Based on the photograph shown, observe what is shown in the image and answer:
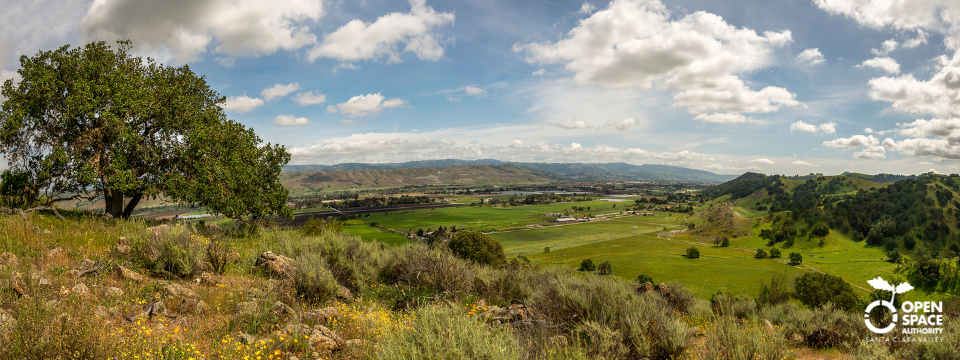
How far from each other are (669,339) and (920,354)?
16.7 feet

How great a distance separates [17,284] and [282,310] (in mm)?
3979

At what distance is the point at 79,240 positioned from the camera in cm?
994

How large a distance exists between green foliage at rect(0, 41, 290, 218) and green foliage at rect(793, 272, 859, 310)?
4981 cm

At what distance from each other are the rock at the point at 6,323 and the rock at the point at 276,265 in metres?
4.55

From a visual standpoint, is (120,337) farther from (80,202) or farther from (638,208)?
(638,208)

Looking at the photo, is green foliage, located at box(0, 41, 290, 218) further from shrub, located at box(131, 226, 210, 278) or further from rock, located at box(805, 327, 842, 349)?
rock, located at box(805, 327, 842, 349)

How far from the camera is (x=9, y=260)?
23.7 feet

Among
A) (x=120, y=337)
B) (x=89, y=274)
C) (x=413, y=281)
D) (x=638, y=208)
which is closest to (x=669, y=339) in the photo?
(x=413, y=281)

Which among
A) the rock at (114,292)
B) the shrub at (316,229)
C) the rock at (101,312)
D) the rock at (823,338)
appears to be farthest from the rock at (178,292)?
the rock at (823,338)

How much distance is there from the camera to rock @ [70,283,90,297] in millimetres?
6270

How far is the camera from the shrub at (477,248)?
95.8ft

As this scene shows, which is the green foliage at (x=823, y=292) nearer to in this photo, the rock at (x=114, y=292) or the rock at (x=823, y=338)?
the rock at (x=823, y=338)

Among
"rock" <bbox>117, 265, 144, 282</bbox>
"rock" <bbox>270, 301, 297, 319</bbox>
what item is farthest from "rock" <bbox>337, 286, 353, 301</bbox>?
"rock" <bbox>117, 265, 144, 282</bbox>

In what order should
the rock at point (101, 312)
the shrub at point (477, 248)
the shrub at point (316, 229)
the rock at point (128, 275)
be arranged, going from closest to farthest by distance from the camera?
the rock at point (101, 312)
the rock at point (128, 275)
the shrub at point (316, 229)
the shrub at point (477, 248)
